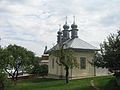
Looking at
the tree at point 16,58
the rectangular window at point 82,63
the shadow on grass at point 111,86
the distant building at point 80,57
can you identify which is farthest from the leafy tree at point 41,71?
the shadow on grass at point 111,86

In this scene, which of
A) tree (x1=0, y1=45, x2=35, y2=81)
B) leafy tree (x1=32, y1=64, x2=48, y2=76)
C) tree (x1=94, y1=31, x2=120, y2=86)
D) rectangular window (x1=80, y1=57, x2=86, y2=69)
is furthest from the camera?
leafy tree (x1=32, y1=64, x2=48, y2=76)

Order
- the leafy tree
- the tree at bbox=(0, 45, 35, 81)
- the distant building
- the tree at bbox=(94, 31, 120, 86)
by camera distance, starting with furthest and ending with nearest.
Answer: the leafy tree < the distant building < the tree at bbox=(0, 45, 35, 81) < the tree at bbox=(94, 31, 120, 86)

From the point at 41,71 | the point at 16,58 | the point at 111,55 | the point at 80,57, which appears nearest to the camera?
the point at 111,55

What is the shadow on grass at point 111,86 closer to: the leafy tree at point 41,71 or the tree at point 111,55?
the tree at point 111,55

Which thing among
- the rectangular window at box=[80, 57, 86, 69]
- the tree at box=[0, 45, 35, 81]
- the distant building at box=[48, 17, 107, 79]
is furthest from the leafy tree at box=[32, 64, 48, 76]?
the rectangular window at box=[80, 57, 86, 69]

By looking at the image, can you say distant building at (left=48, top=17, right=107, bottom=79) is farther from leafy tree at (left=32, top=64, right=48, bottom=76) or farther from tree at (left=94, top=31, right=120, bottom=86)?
tree at (left=94, top=31, right=120, bottom=86)

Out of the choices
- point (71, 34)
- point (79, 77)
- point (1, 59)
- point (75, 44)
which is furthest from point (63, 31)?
point (1, 59)

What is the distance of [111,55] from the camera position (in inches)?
1117

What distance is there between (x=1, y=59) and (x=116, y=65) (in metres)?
17.2

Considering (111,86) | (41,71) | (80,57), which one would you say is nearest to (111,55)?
(111,86)

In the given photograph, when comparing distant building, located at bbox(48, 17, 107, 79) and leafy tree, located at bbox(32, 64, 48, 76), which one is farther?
leafy tree, located at bbox(32, 64, 48, 76)

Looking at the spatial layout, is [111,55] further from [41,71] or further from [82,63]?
[41,71]

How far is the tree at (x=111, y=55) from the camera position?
1106 inches

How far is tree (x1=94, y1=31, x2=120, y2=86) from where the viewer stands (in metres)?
28.1
